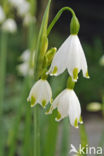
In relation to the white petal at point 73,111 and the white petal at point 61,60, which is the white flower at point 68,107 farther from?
the white petal at point 61,60

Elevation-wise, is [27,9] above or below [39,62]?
above

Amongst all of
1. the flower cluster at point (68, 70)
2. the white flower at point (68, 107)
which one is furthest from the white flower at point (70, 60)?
the white flower at point (68, 107)

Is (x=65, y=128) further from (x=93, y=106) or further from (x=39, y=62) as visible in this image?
(x=39, y=62)

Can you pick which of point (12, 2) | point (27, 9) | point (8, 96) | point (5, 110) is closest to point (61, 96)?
point (12, 2)

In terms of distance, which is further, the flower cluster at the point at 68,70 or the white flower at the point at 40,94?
the white flower at the point at 40,94

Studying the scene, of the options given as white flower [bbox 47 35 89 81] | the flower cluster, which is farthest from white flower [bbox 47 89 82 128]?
white flower [bbox 47 35 89 81]

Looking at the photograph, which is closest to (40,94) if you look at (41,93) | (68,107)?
(41,93)

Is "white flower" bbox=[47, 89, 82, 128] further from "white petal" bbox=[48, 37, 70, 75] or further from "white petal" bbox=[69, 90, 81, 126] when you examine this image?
"white petal" bbox=[48, 37, 70, 75]
